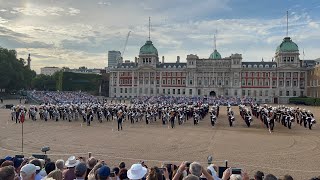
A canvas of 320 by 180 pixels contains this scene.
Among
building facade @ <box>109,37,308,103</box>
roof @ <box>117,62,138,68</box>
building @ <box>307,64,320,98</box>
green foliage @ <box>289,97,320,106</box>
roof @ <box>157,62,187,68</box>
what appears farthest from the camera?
roof @ <box>117,62,138,68</box>

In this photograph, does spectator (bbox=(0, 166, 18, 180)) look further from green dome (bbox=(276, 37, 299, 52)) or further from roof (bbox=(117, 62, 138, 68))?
roof (bbox=(117, 62, 138, 68))

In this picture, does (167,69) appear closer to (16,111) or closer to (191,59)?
(191,59)

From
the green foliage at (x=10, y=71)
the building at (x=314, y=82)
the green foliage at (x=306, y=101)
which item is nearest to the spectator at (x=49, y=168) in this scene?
the green foliage at (x=306, y=101)

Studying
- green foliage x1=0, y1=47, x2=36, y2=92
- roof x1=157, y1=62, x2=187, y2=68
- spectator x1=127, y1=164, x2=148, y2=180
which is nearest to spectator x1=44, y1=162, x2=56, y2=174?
spectator x1=127, y1=164, x2=148, y2=180

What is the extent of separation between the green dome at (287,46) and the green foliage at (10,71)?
224 feet

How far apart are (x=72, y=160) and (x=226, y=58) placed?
284ft

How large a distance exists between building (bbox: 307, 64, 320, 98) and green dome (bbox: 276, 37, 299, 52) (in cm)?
855

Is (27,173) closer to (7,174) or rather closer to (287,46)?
(7,174)

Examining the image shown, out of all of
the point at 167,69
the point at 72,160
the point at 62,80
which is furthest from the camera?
the point at 62,80

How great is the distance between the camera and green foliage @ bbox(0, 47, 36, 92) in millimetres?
72863

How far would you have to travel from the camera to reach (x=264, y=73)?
8862cm

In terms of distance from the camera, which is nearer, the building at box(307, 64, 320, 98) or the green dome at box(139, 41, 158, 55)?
the building at box(307, 64, 320, 98)

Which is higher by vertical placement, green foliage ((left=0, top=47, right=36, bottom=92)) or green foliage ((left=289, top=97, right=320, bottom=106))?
green foliage ((left=0, top=47, right=36, bottom=92))

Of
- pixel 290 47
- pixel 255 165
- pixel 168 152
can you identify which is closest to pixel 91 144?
pixel 168 152
